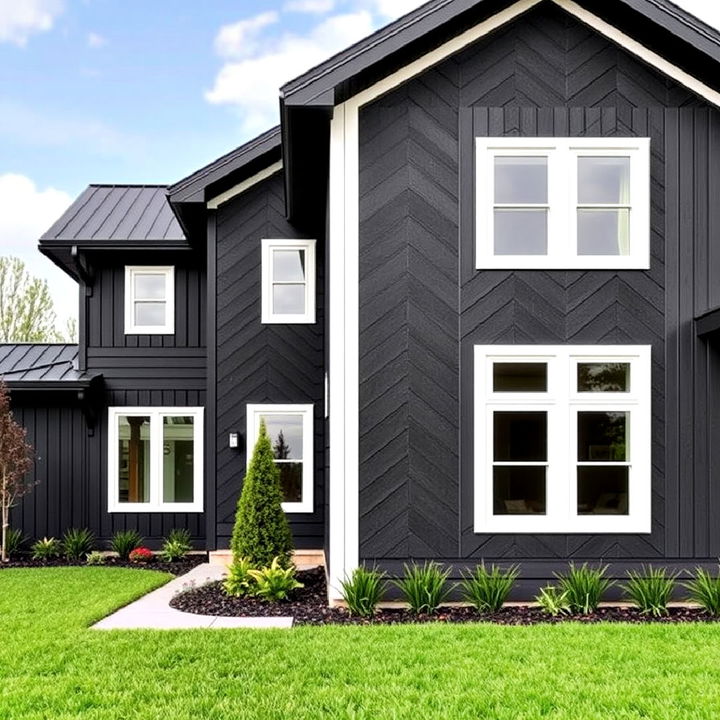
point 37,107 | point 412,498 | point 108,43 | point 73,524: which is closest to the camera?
point 412,498

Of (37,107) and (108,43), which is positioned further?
(37,107)

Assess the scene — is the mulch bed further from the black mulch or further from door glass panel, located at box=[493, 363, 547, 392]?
the black mulch

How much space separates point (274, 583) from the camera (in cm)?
776

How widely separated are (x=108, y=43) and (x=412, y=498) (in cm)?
2517

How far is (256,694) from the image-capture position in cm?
475

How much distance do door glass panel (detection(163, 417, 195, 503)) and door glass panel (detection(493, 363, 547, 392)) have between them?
609cm

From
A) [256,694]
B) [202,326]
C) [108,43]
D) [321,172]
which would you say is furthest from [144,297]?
[108,43]

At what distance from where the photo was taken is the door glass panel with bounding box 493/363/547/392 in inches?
299

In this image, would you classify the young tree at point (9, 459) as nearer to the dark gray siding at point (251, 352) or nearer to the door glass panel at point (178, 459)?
the door glass panel at point (178, 459)

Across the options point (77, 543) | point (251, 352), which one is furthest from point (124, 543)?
point (251, 352)

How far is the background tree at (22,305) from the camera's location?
74.9 feet

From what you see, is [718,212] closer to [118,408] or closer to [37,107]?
[118,408]

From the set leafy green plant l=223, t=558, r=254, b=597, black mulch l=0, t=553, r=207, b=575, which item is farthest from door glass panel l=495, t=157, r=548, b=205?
black mulch l=0, t=553, r=207, b=575

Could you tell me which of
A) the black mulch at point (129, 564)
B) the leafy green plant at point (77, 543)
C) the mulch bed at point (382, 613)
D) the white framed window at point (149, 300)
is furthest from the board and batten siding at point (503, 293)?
the leafy green plant at point (77, 543)
